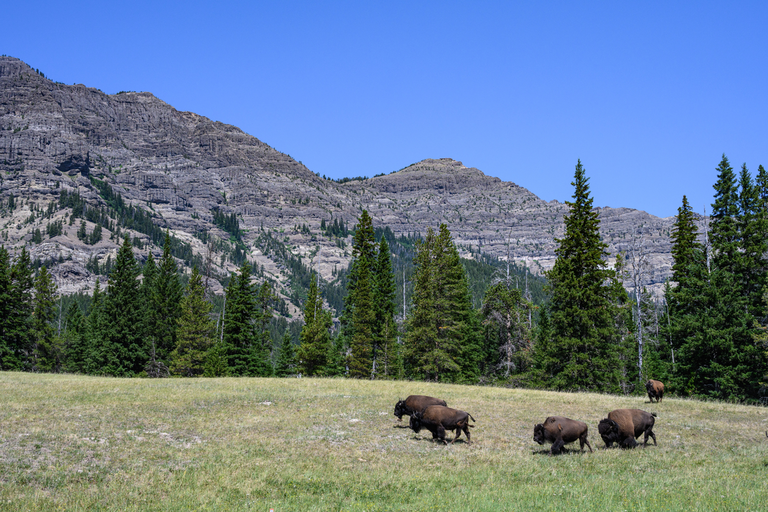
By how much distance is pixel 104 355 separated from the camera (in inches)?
2625

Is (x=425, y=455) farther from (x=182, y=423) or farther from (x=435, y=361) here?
(x=435, y=361)

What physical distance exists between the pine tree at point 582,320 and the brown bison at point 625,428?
67.8ft

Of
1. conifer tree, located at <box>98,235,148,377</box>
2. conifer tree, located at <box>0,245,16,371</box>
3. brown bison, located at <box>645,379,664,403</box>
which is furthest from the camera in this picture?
conifer tree, located at <box>98,235,148,377</box>

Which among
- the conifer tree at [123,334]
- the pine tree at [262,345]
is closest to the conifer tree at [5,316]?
the conifer tree at [123,334]

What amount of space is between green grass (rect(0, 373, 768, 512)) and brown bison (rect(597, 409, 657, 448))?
53cm

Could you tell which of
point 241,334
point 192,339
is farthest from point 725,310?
point 192,339

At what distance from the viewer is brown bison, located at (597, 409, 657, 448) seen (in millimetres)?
17844

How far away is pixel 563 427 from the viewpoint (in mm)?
17359

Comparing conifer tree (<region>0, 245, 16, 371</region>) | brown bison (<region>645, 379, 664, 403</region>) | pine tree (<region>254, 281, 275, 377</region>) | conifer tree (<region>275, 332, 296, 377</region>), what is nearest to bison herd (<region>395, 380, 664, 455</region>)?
brown bison (<region>645, 379, 664, 403</region>)

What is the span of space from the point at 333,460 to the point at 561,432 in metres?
7.79

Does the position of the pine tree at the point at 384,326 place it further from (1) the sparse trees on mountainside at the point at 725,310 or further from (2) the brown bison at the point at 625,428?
(2) the brown bison at the point at 625,428

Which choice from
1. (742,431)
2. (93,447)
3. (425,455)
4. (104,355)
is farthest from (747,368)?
(104,355)

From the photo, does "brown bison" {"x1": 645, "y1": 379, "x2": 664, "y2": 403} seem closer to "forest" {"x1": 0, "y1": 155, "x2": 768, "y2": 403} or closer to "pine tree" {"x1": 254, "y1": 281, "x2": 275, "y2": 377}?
"forest" {"x1": 0, "y1": 155, "x2": 768, "y2": 403}

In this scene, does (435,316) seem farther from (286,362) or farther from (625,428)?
(286,362)
